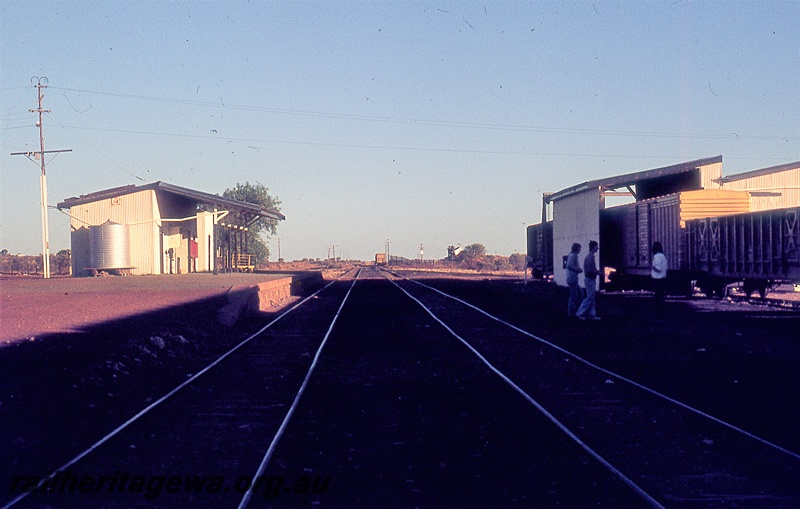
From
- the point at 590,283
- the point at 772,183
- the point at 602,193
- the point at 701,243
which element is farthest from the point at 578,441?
the point at 772,183

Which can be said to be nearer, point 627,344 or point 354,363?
point 354,363

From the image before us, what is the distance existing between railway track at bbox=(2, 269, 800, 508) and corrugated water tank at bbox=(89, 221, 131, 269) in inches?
1412

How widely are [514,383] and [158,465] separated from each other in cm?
538

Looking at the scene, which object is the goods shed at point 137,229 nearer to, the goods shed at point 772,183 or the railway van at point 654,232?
the railway van at point 654,232

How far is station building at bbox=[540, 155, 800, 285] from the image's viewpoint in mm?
25156

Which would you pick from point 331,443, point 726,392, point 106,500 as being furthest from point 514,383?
point 106,500

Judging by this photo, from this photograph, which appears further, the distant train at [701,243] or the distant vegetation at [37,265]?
the distant vegetation at [37,265]

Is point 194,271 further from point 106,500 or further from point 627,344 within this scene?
point 106,500

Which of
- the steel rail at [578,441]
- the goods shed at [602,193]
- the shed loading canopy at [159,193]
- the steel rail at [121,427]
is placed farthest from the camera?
the shed loading canopy at [159,193]

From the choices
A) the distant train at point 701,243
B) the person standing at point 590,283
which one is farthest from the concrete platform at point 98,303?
the distant train at point 701,243

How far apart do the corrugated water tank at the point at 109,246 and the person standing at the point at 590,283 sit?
107ft

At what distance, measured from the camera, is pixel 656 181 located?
35.0 metres

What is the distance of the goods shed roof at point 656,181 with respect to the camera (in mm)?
31394

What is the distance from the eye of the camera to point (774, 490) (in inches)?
229
